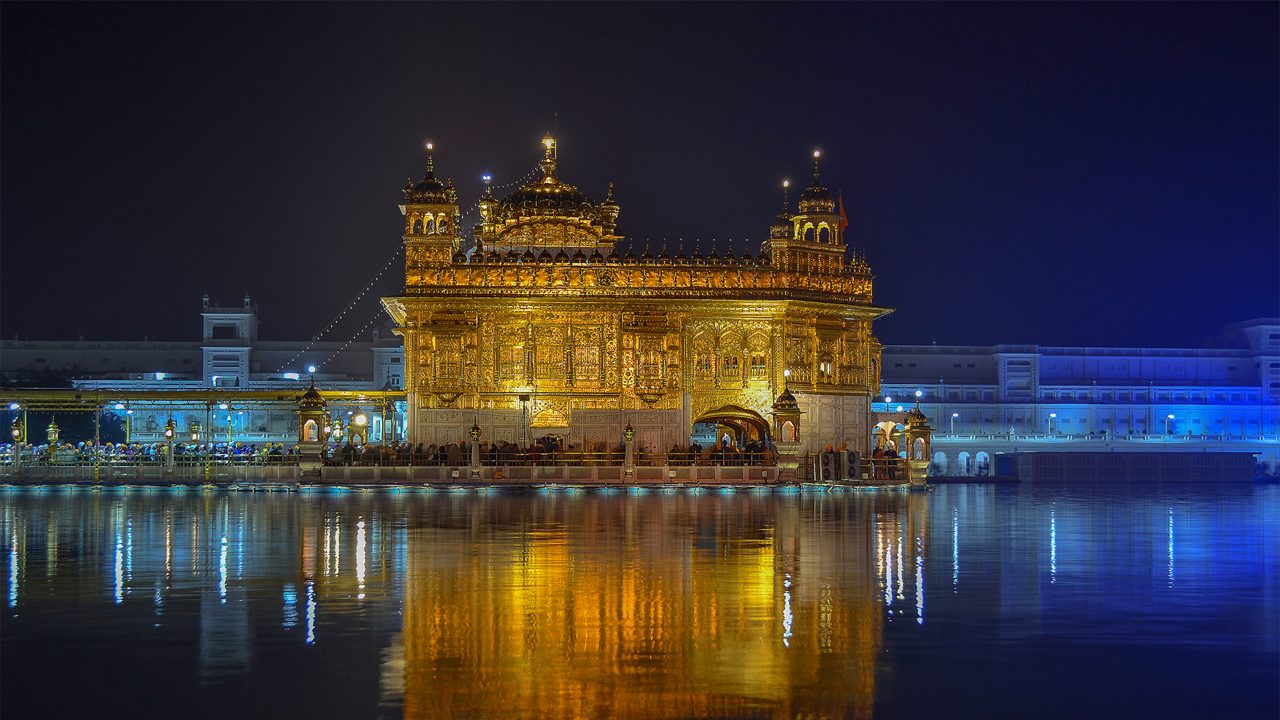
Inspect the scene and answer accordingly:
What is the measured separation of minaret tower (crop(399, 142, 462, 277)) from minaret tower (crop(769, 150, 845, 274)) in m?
10.7

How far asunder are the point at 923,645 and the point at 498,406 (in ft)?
103

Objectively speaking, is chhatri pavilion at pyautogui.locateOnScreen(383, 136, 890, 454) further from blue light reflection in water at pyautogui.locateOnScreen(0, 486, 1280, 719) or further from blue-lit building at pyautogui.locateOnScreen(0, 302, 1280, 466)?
blue-lit building at pyautogui.locateOnScreen(0, 302, 1280, 466)

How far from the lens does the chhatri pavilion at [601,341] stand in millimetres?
42719

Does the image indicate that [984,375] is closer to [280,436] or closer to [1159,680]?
[280,436]

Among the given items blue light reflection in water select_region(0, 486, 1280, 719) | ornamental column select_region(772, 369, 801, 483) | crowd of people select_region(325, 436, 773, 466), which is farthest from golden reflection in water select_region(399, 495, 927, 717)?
ornamental column select_region(772, 369, 801, 483)

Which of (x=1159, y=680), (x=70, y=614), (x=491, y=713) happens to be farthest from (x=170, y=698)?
(x=1159, y=680)

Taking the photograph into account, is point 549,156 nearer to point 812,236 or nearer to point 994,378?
point 812,236

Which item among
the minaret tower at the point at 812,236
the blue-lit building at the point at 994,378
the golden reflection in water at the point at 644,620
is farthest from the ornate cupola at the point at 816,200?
the blue-lit building at the point at 994,378

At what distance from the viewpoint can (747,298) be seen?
4309cm

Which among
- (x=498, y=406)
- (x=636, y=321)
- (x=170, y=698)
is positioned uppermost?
(x=636, y=321)

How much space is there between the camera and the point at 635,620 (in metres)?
13.2

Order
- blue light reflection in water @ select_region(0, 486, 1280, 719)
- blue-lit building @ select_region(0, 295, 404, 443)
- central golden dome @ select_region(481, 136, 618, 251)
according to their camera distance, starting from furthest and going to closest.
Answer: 1. blue-lit building @ select_region(0, 295, 404, 443)
2. central golden dome @ select_region(481, 136, 618, 251)
3. blue light reflection in water @ select_region(0, 486, 1280, 719)

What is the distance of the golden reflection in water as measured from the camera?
10133 millimetres

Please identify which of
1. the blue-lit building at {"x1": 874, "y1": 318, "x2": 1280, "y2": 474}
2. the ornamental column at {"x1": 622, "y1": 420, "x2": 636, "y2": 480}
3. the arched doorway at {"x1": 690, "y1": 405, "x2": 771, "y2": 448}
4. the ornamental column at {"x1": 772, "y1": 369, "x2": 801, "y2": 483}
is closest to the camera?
the ornamental column at {"x1": 622, "y1": 420, "x2": 636, "y2": 480}
